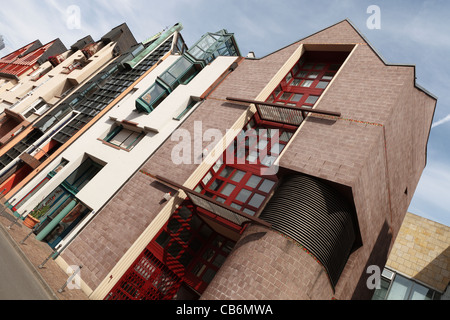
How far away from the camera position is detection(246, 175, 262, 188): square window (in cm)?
1471

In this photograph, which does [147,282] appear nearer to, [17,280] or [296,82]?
[17,280]

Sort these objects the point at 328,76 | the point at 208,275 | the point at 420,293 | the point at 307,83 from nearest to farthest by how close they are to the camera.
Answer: the point at 208,275, the point at 420,293, the point at 328,76, the point at 307,83

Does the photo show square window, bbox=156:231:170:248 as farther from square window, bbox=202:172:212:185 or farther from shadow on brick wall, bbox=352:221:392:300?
shadow on brick wall, bbox=352:221:392:300

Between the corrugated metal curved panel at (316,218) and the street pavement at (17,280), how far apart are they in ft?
33.4

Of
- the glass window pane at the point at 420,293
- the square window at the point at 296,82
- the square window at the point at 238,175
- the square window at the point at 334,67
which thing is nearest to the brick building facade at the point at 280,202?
the square window at the point at 238,175

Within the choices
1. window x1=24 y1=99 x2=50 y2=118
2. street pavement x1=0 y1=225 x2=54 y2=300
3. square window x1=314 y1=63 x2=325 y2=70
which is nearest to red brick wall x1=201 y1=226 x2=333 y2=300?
street pavement x1=0 y1=225 x2=54 y2=300

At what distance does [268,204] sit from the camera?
1180 centimetres

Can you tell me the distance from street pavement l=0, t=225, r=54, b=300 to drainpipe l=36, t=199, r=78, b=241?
17.7 feet

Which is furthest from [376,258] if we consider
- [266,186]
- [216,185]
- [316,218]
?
[216,185]

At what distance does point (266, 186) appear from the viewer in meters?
14.3

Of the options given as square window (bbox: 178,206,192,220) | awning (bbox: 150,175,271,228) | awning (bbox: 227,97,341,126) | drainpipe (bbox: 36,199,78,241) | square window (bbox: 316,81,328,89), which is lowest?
drainpipe (bbox: 36,199,78,241)

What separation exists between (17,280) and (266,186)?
12.7 m
